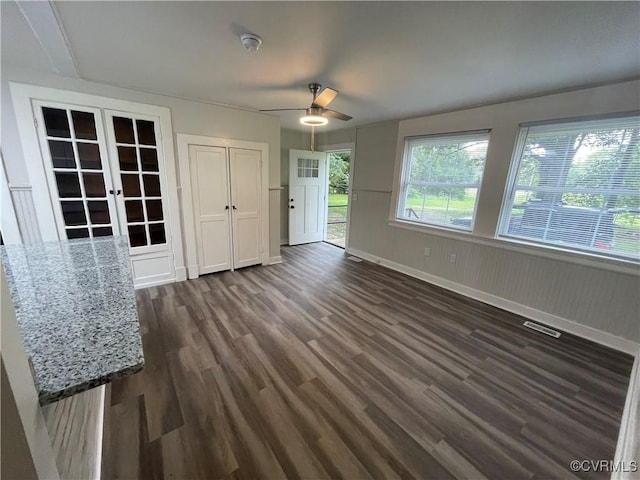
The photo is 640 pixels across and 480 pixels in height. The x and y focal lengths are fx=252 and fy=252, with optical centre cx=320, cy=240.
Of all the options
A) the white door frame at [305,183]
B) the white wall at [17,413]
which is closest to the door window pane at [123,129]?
the white door frame at [305,183]

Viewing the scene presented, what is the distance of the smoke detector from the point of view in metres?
1.70

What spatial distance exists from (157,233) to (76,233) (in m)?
0.76

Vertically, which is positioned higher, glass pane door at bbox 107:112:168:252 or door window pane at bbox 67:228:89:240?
glass pane door at bbox 107:112:168:252

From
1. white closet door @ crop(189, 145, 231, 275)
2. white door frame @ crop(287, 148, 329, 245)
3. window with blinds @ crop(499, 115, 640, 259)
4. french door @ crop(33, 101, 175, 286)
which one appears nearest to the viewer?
window with blinds @ crop(499, 115, 640, 259)

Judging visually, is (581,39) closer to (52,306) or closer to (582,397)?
(582,397)

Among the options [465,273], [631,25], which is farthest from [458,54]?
[465,273]

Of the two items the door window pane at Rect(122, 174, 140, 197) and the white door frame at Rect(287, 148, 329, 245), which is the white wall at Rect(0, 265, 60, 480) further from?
A: the white door frame at Rect(287, 148, 329, 245)

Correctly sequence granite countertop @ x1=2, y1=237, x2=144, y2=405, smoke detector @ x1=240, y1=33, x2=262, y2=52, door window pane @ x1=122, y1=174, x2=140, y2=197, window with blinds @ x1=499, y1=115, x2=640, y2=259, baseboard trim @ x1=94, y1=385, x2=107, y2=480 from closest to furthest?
1. granite countertop @ x1=2, y1=237, x2=144, y2=405
2. baseboard trim @ x1=94, y1=385, x2=107, y2=480
3. smoke detector @ x1=240, y1=33, x2=262, y2=52
4. window with blinds @ x1=499, y1=115, x2=640, y2=259
5. door window pane @ x1=122, y1=174, x2=140, y2=197

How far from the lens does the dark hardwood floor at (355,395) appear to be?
1.37 m

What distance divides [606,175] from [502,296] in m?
1.52

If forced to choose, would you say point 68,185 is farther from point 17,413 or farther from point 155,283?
point 17,413

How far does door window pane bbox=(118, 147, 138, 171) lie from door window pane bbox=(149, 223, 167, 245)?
0.71m

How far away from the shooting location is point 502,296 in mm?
3018

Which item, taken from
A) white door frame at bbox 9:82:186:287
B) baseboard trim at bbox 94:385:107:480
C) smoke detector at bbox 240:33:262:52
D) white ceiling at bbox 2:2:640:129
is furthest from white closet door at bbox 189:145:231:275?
baseboard trim at bbox 94:385:107:480
